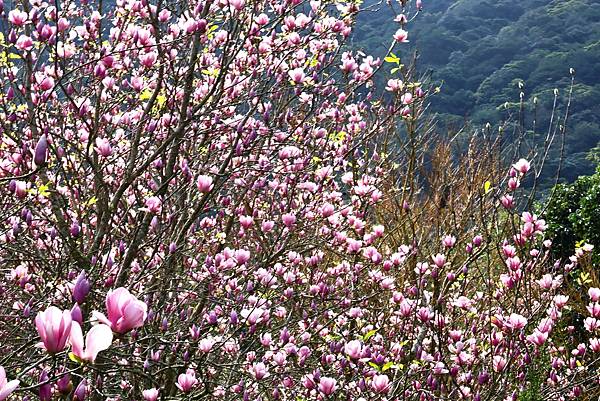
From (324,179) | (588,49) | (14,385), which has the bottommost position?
(14,385)

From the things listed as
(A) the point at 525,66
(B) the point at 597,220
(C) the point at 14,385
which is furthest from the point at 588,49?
(C) the point at 14,385

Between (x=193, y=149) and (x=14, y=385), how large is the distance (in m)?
3.09

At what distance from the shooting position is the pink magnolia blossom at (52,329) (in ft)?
3.61

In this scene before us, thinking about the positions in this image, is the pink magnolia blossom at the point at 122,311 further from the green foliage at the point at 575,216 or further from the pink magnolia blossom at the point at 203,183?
the green foliage at the point at 575,216

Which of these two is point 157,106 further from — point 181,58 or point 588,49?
point 588,49

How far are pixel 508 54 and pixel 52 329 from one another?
196 feet

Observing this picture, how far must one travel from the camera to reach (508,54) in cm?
5547

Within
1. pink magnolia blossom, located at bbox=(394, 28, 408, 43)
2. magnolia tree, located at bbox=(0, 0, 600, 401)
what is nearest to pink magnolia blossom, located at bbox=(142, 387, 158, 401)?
magnolia tree, located at bbox=(0, 0, 600, 401)

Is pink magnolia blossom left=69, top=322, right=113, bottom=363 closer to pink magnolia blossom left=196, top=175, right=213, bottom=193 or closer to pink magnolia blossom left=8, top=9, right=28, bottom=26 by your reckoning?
pink magnolia blossom left=196, top=175, right=213, bottom=193

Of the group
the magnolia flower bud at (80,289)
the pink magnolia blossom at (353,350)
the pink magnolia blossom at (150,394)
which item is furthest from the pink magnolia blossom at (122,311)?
the pink magnolia blossom at (353,350)

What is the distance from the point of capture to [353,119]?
17.0 ft

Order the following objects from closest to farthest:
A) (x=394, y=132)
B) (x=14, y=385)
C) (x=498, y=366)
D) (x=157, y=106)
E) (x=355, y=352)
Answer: (x=14, y=385)
(x=355, y=352)
(x=498, y=366)
(x=157, y=106)
(x=394, y=132)

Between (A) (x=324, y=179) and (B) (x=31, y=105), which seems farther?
(A) (x=324, y=179)

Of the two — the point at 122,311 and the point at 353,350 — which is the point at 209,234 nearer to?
the point at 353,350
